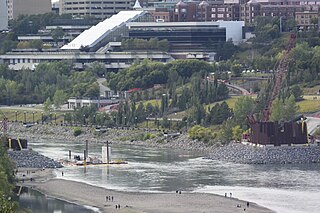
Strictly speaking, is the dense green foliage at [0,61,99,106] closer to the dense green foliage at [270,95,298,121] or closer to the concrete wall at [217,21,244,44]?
the concrete wall at [217,21,244,44]

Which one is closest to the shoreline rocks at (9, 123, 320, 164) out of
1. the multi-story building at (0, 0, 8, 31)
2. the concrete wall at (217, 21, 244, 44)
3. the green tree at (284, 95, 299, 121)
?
the green tree at (284, 95, 299, 121)

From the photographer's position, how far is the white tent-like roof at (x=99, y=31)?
174 meters

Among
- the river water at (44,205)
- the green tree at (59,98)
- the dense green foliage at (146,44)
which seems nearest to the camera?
the river water at (44,205)

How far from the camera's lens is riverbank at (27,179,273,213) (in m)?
74.4

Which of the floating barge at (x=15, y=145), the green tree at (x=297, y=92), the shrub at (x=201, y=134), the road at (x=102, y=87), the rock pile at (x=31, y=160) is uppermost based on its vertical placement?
the green tree at (x=297, y=92)

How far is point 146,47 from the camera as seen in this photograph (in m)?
167

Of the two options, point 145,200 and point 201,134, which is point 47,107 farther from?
point 145,200

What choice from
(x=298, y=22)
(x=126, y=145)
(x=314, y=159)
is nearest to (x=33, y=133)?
(x=126, y=145)

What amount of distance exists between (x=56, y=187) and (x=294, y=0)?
93014mm

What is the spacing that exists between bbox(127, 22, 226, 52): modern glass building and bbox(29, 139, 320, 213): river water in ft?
205

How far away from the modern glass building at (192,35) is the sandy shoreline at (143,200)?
8228 centimetres

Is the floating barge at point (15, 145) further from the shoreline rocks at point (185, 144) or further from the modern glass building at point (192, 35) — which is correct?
the modern glass building at point (192, 35)

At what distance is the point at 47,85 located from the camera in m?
151

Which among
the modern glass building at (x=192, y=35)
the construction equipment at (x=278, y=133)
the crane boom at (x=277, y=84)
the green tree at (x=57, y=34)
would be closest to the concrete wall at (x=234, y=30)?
the modern glass building at (x=192, y=35)
